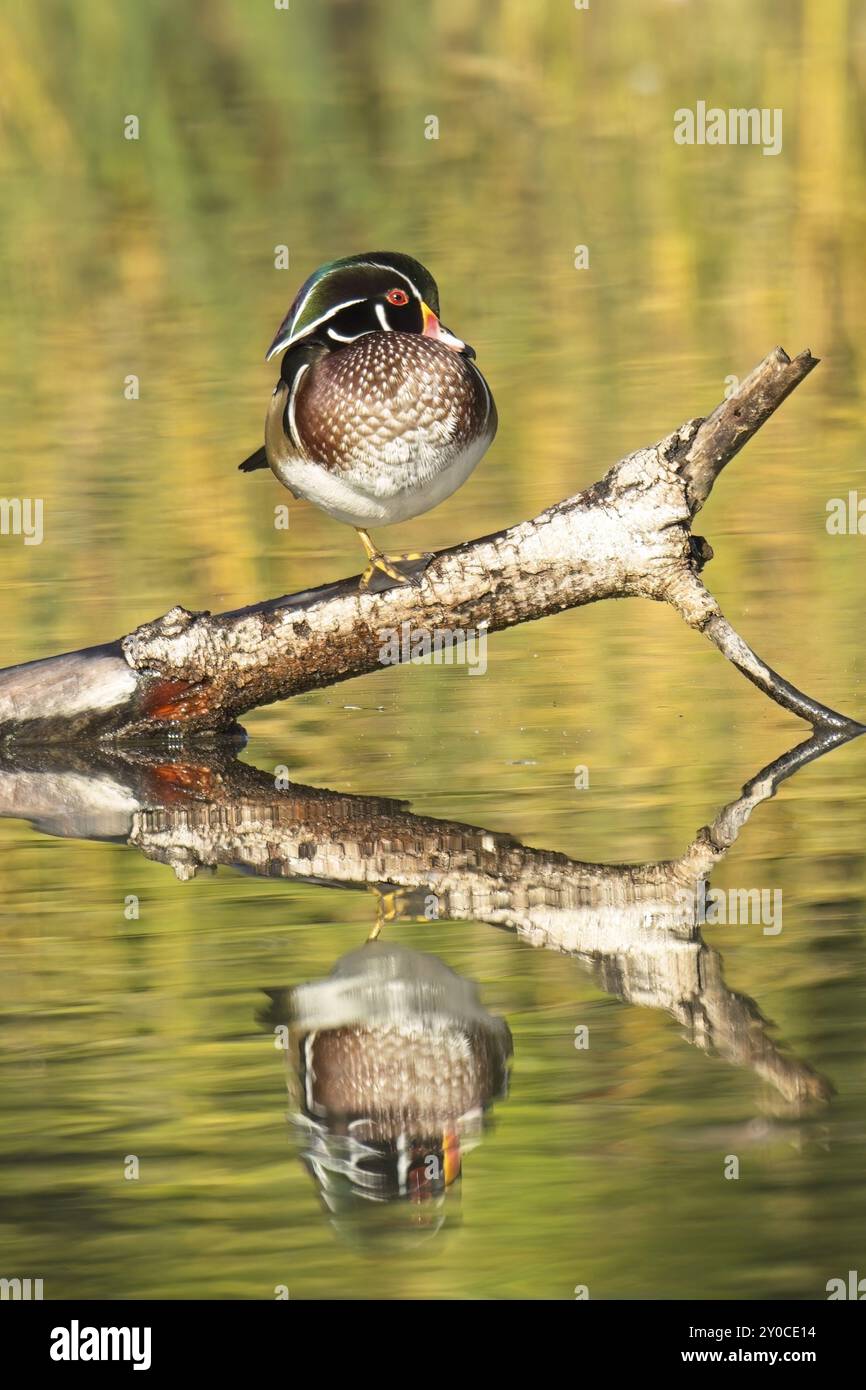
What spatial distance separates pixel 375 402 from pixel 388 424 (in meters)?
0.07

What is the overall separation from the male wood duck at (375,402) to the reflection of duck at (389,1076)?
1.92m

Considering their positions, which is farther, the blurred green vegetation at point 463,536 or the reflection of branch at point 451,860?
the reflection of branch at point 451,860

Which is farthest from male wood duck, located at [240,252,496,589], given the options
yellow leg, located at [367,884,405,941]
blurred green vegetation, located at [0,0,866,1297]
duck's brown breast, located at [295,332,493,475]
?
yellow leg, located at [367,884,405,941]

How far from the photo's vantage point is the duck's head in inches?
283

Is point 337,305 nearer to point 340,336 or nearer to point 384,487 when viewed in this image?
point 340,336

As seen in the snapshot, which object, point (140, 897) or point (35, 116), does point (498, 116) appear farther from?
point (140, 897)

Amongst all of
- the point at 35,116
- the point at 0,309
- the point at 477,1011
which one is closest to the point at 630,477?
the point at 477,1011

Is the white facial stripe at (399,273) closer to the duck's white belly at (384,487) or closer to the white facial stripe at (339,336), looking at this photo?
the white facial stripe at (339,336)

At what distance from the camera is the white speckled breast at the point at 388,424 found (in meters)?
6.85

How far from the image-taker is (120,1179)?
13.8 feet

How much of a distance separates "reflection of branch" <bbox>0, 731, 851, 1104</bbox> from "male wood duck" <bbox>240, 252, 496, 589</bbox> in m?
0.79

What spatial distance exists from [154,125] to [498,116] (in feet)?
10.3

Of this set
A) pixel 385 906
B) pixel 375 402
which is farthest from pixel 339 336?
pixel 385 906

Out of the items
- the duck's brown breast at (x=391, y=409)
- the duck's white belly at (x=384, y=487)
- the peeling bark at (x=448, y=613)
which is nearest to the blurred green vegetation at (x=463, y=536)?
the peeling bark at (x=448, y=613)
